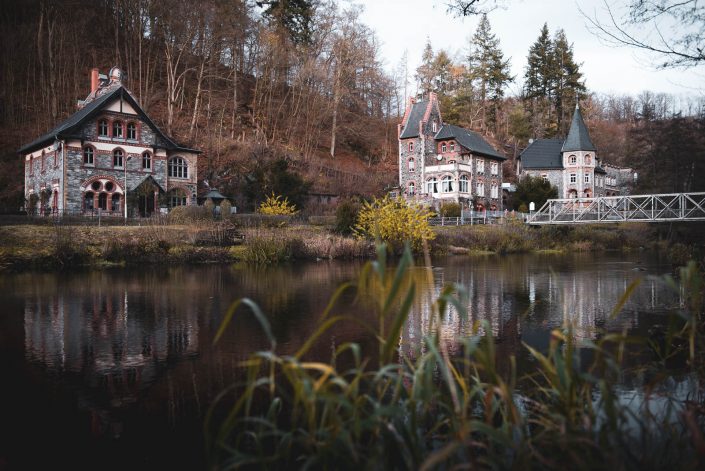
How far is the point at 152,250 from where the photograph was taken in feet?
90.2

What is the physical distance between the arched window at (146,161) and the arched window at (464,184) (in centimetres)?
2991

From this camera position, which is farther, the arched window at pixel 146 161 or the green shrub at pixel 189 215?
the arched window at pixel 146 161

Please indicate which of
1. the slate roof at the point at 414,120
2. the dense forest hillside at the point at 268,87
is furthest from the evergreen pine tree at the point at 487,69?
the slate roof at the point at 414,120

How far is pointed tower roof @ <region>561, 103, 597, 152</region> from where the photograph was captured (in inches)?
2448

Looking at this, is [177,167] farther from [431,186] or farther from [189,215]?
[431,186]

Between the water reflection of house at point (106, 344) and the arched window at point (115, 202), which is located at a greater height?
the arched window at point (115, 202)

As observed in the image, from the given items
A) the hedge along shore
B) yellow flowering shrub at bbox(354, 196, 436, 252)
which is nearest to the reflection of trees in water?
the hedge along shore

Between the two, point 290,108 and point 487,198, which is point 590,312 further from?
point 290,108

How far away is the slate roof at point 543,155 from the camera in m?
64.5

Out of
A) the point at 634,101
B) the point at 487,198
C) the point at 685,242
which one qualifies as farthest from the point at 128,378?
the point at 634,101

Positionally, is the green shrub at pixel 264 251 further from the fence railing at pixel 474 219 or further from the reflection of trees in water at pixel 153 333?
the fence railing at pixel 474 219

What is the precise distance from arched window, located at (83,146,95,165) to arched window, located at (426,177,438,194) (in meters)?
32.0

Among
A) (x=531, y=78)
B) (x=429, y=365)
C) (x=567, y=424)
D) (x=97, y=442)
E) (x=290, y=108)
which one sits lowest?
(x=97, y=442)

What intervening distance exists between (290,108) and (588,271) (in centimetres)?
4279
